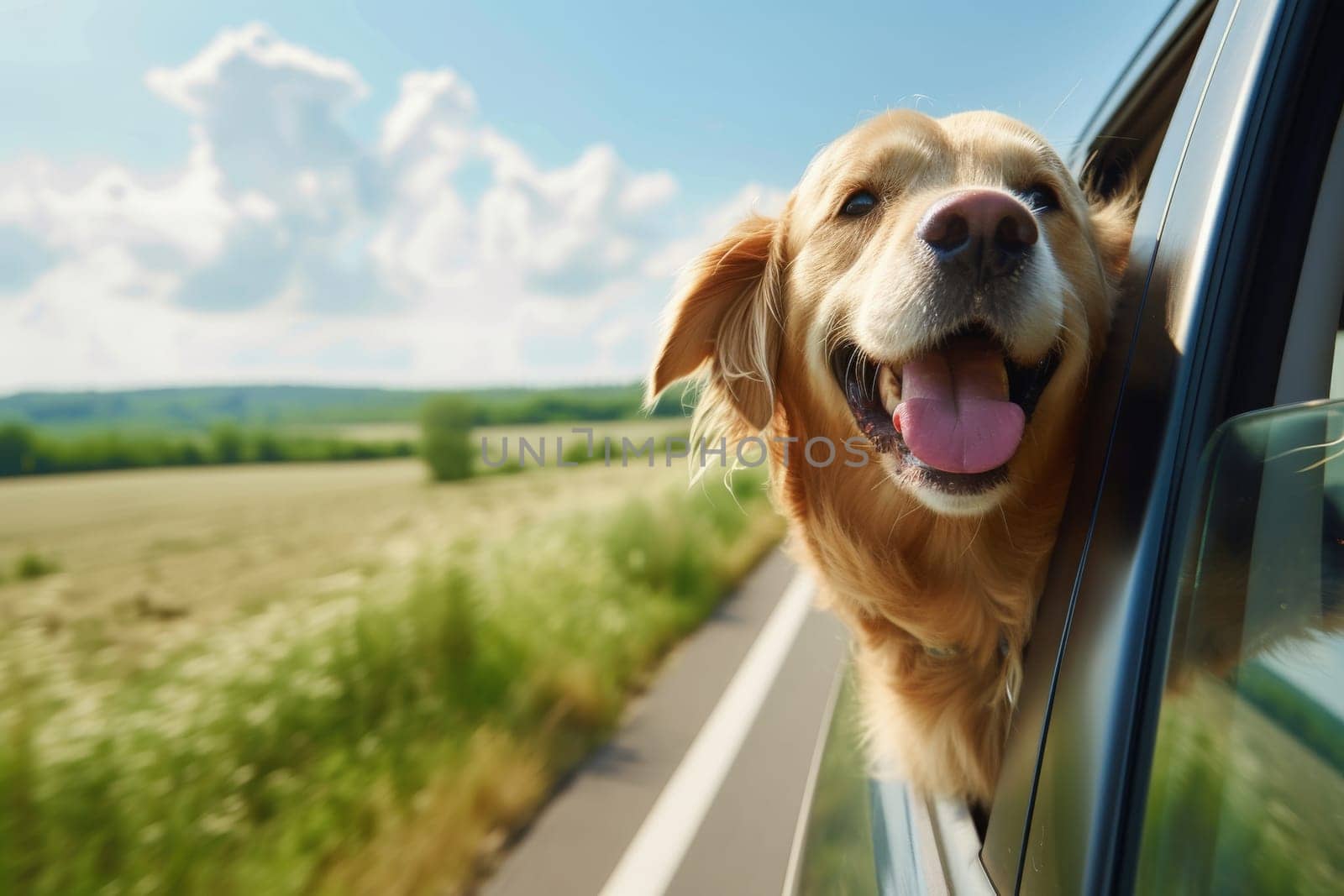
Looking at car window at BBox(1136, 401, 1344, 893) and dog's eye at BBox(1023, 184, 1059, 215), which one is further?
dog's eye at BBox(1023, 184, 1059, 215)

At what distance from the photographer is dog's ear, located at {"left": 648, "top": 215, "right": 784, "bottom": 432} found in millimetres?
2365

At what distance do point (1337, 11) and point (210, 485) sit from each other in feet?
43.8

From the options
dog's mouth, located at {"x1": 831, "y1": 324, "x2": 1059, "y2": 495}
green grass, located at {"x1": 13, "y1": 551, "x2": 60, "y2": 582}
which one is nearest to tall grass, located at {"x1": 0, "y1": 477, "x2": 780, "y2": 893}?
green grass, located at {"x1": 13, "y1": 551, "x2": 60, "y2": 582}

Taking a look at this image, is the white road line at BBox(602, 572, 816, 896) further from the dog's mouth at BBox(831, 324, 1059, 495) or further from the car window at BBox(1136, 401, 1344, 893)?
the car window at BBox(1136, 401, 1344, 893)

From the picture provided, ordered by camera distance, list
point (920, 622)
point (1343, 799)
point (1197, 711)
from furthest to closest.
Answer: point (920, 622), point (1197, 711), point (1343, 799)

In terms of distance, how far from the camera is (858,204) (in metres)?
2.12

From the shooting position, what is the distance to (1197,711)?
820mm

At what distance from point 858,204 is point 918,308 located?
1.81 feet

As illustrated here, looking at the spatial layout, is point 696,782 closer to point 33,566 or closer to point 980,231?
point 980,231

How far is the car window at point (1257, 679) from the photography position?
0.71 metres

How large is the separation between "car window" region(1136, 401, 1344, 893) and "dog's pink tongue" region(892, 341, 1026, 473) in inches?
29.3

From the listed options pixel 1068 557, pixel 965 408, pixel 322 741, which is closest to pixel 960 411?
pixel 965 408

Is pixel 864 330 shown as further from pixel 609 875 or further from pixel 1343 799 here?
pixel 609 875

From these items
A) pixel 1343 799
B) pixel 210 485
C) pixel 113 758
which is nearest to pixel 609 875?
pixel 113 758
